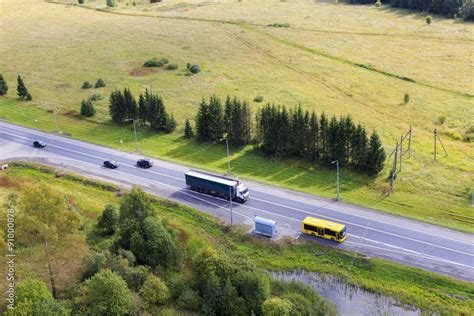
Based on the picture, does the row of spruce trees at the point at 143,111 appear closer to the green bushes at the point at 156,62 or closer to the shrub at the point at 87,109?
the shrub at the point at 87,109

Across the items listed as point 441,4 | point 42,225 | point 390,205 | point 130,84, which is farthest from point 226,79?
point 441,4

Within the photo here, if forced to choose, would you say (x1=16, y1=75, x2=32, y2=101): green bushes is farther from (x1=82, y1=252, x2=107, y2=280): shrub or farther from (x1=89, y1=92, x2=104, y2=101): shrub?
(x1=82, y1=252, x2=107, y2=280): shrub

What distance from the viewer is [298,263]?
62.0m

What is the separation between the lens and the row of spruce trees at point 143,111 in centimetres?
10362

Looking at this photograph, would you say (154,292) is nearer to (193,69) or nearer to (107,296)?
(107,296)

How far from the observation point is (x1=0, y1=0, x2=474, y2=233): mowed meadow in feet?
269

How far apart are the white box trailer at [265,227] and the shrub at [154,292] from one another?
17.4m

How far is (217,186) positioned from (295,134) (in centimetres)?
2088

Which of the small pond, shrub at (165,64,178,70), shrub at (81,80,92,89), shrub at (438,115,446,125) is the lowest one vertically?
the small pond

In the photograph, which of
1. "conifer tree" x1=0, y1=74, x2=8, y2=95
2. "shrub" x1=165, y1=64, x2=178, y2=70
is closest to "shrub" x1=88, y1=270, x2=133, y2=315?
"conifer tree" x1=0, y1=74, x2=8, y2=95

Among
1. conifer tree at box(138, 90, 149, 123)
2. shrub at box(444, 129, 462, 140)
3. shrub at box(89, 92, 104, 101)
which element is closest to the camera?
shrub at box(444, 129, 462, 140)

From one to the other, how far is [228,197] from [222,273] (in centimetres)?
2368

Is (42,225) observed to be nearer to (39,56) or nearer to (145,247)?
(145,247)

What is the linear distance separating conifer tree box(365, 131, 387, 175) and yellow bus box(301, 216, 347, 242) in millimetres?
19922
